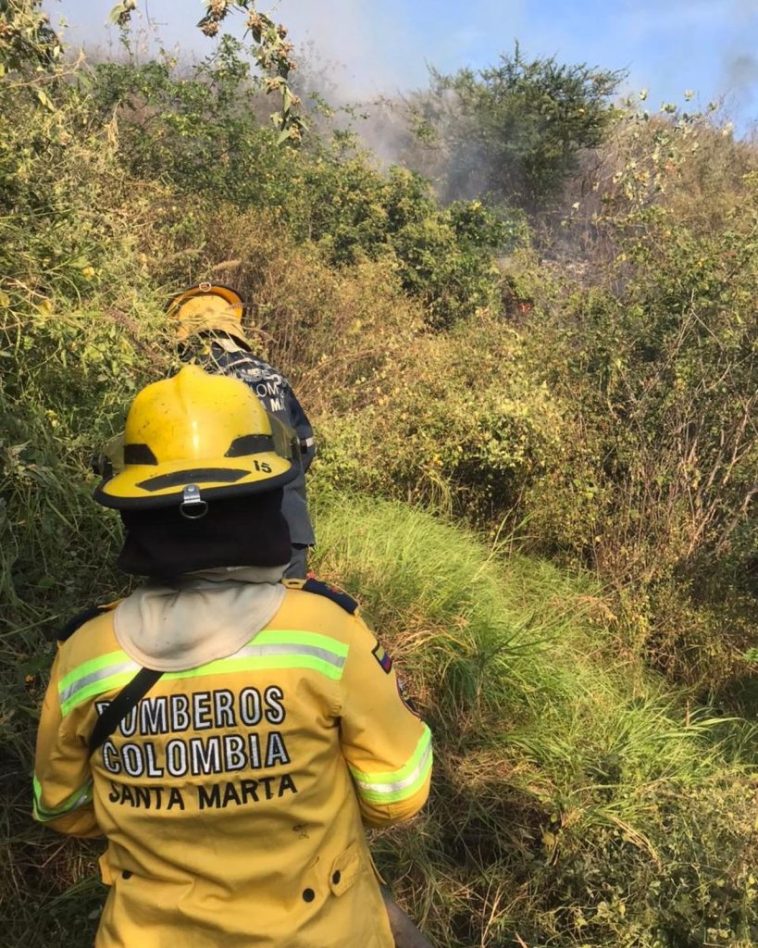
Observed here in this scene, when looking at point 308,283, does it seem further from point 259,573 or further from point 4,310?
point 259,573

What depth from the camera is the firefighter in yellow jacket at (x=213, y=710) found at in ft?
3.51

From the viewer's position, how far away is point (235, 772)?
108 cm

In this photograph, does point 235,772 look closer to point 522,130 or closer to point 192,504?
point 192,504

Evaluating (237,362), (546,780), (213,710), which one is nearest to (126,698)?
(213,710)

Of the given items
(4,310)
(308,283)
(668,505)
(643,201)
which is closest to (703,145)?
(643,201)

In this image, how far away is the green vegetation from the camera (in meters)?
2.41

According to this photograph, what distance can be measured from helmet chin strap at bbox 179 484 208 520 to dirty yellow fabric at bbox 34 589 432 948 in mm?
204

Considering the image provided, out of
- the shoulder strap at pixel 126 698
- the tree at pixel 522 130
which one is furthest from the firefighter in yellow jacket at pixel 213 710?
the tree at pixel 522 130

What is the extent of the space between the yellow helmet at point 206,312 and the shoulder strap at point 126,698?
2376mm

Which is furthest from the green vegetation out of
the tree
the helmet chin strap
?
the tree

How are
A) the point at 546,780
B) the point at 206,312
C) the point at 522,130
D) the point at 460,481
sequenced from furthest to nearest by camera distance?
the point at 522,130, the point at 460,481, the point at 206,312, the point at 546,780

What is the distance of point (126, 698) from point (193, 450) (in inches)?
15.5

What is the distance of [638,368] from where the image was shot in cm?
509

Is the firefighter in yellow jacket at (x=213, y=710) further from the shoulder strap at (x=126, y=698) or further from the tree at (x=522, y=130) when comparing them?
the tree at (x=522, y=130)
